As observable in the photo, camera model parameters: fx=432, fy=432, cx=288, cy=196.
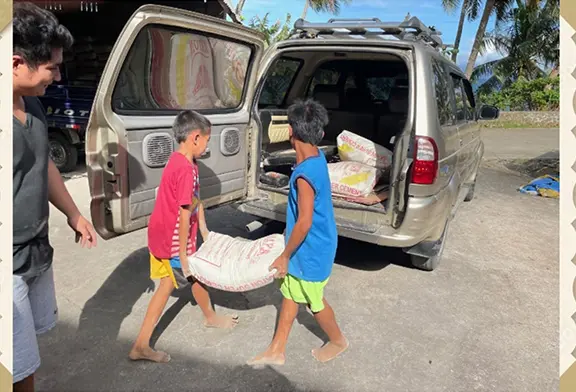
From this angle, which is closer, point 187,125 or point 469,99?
point 187,125

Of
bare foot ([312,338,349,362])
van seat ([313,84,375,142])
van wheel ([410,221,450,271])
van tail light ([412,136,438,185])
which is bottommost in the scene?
bare foot ([312,338,349,362])

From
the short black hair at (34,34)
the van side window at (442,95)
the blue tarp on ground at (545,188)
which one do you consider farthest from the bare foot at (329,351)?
the blue tarp on ground at (545,188)

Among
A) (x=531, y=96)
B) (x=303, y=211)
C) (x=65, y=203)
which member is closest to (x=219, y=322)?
(x=303, y=211)

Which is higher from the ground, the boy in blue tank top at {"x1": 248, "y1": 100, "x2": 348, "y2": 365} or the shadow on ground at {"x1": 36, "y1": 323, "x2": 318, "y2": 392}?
the boy in blue tank top at {"x1": 248, "y1": 100, "x2": 348, "y2": 365}

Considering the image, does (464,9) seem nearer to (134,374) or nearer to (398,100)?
(398,100)

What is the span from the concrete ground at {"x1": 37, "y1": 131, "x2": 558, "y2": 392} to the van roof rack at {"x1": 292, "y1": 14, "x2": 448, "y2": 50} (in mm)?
2144

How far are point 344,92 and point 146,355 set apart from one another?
451cm

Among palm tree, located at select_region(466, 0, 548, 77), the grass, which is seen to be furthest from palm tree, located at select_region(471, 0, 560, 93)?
the grass

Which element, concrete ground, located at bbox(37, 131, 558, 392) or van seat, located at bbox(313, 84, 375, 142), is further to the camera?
van seat, located at bbox(313, 84, 375, 142)

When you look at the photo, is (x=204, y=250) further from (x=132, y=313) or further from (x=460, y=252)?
(x=460, y=252)

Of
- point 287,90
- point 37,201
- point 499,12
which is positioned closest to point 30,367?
point 37,201

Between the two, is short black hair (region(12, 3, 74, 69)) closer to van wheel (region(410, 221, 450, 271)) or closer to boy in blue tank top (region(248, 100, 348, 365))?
boy in blue tank top (region(248, 100, 348, 365))

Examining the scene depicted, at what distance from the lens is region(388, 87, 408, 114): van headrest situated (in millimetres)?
Result: 5249

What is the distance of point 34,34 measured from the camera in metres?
1.62
